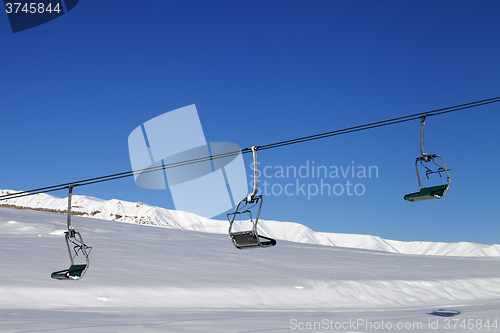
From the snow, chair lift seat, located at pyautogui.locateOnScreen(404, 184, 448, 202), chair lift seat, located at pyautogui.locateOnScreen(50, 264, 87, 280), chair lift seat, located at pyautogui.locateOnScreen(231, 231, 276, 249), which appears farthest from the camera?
the snow

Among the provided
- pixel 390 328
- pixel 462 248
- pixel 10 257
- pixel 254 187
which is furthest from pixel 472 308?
pixel 462 248

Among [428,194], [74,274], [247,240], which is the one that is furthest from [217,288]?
[428,194]

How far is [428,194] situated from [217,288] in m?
11.6

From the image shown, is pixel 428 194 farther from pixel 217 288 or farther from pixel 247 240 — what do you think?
pixel 217 288

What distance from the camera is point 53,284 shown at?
15.1 m

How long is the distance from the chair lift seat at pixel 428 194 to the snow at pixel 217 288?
5557 mm

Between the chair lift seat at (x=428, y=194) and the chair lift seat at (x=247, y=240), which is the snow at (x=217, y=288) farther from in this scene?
the chair lift seat at (x=428, y=194)

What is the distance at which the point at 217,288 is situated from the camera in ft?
55.5

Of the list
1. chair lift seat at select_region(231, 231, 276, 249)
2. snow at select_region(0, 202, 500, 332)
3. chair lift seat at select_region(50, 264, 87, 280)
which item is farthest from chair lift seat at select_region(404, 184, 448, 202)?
chair lift seat at select_region(50, 264, 87, 280)

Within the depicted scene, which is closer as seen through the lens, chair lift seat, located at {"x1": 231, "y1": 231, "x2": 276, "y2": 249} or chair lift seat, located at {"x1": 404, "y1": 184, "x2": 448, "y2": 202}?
chair lift seat, located at {"x1": 404, "y1": 184, "x2": 448, "y2": 202}

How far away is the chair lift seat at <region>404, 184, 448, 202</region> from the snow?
556cm

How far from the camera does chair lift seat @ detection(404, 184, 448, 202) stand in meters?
6.81

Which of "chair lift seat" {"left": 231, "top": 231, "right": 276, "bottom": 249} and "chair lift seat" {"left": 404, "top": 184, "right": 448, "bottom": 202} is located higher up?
"chair lift seat" {"left": 404, "top": 184, "right": 448, "bottom": 202}

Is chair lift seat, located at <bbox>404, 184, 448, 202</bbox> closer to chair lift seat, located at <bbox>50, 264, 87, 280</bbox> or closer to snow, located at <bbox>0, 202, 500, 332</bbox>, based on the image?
snow, located at <bbox>0, 202, 500, 332</bbox>
